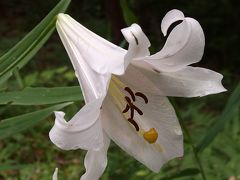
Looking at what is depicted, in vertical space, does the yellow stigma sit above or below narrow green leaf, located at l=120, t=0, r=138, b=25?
below

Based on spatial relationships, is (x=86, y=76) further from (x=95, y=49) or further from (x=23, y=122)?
(x=23, y=122)

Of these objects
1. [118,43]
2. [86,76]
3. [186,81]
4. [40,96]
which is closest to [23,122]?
[40,96]

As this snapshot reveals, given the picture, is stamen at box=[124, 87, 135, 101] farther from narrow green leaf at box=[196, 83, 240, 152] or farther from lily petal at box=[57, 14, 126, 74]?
narrow green leaf at box=[196, 83, 240, 152]

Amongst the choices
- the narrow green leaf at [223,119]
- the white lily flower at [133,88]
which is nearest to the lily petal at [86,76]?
the white lily flower at [133,88]

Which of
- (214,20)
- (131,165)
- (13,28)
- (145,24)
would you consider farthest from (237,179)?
(13,28)

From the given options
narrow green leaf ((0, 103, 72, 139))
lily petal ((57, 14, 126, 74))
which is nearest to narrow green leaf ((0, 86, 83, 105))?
narrow green leaf ((0, 103, 72, 139))

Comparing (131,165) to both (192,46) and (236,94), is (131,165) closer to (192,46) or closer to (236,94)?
(236,94)
